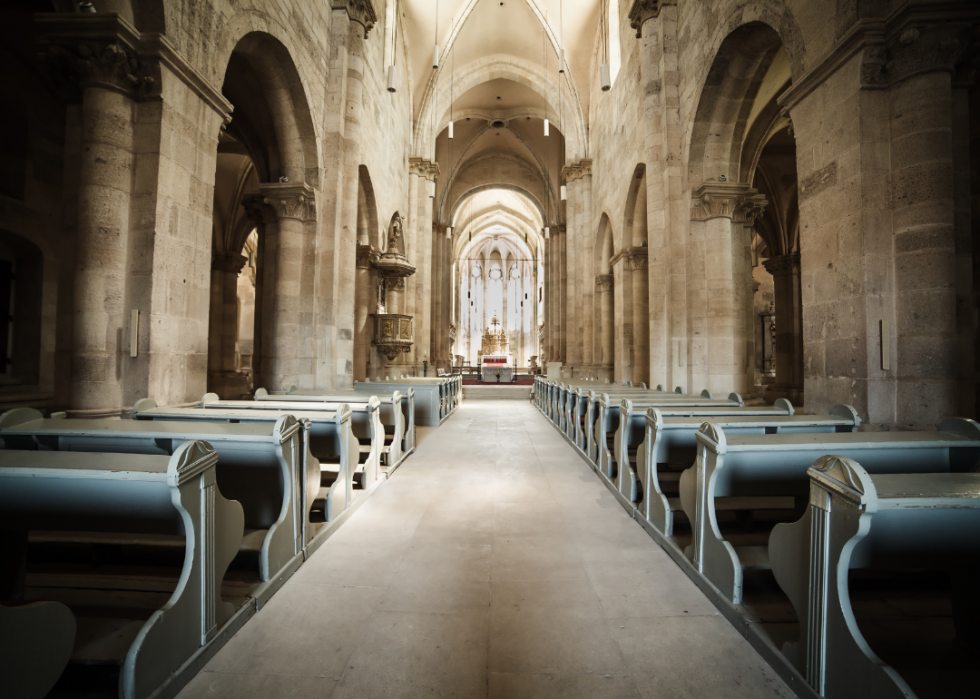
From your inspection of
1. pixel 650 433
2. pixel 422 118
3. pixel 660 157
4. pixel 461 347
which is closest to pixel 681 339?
pixel 660 157

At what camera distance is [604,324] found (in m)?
15.3

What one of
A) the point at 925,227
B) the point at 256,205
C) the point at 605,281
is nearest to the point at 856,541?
the point at 925,227

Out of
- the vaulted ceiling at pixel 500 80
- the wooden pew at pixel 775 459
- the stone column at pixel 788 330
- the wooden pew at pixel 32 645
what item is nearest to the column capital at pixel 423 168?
the vaulted ceiling at pixel 500 80

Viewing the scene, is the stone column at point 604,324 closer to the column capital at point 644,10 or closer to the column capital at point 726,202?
the column capital at point 726,202

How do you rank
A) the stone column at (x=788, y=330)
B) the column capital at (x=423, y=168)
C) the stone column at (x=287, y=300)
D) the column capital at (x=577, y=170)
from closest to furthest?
the stone column at (x=287, y=300), the stone column at (x=788, y=330), the column capital at (x=577, y=170), the column capital at (x=423, y=168)

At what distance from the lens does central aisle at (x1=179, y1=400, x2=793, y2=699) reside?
183 cm

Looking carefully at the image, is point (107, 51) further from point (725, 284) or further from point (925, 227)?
point (725, 284)

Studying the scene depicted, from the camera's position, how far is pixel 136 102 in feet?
14.0

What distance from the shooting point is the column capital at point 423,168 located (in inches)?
649

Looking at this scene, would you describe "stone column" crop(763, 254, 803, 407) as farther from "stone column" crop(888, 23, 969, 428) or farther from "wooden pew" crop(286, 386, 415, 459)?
"wooden pew" crop(286, 386, 415, 459)

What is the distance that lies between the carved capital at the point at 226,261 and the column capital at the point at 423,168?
646 cm

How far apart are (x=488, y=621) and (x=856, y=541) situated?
62.2 inches

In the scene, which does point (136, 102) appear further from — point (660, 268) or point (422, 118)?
point (422, 118)

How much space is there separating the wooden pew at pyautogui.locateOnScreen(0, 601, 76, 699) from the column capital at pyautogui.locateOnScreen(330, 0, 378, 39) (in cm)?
1030
